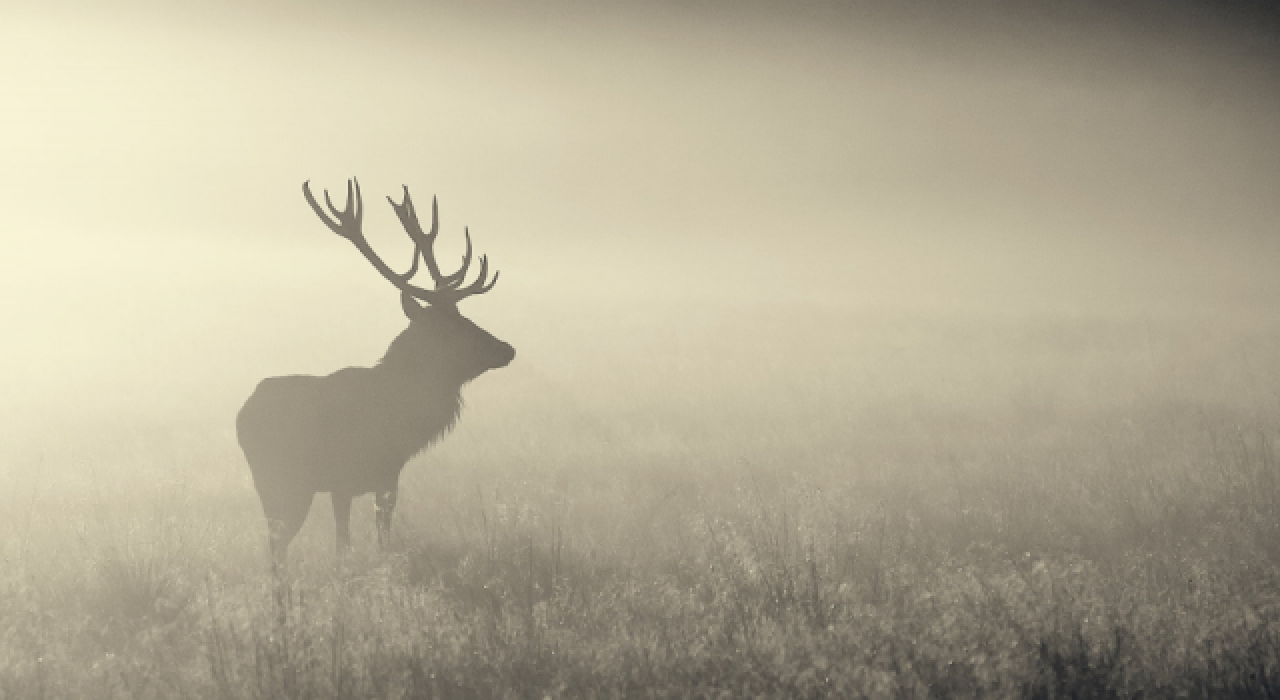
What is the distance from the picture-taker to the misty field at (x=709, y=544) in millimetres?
4262

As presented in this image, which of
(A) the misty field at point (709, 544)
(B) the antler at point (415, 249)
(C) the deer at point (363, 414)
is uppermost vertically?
(B) the antler at point (415, 249)

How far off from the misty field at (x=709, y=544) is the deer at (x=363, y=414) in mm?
487

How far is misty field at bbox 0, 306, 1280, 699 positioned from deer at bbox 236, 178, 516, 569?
19.2 inches

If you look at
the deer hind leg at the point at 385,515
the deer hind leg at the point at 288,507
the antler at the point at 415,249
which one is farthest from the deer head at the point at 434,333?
the deer hind leg at the point at 288,507

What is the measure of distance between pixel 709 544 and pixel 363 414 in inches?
113

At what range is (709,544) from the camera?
6.73 m

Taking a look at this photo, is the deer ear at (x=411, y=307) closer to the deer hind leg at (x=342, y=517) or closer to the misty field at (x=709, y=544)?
the deer hind leg at (x=342, y=517)

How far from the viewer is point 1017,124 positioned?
17175cm

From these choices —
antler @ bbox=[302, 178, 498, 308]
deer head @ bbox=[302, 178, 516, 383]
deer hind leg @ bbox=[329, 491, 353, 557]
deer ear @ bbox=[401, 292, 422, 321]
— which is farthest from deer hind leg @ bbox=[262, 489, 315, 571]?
antler @ bbox=[302, 178, 498, 308]

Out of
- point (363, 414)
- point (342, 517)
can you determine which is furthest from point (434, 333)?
point (342, 517)

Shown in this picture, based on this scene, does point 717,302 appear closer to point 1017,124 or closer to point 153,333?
point 153,333

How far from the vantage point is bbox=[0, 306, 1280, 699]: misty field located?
Answer: 426cm

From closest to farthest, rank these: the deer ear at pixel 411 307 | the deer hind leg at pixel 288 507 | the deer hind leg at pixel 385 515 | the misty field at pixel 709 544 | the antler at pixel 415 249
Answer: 1. the misty field at pixel 709 544
2. the deer hind leg at pixel 288 507
3. the deer hind leg at pixel 385 515
4. the deer ear at pixel 411 307
5. the antler at pixel 415 249

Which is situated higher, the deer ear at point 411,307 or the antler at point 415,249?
the antler at point 415,249
